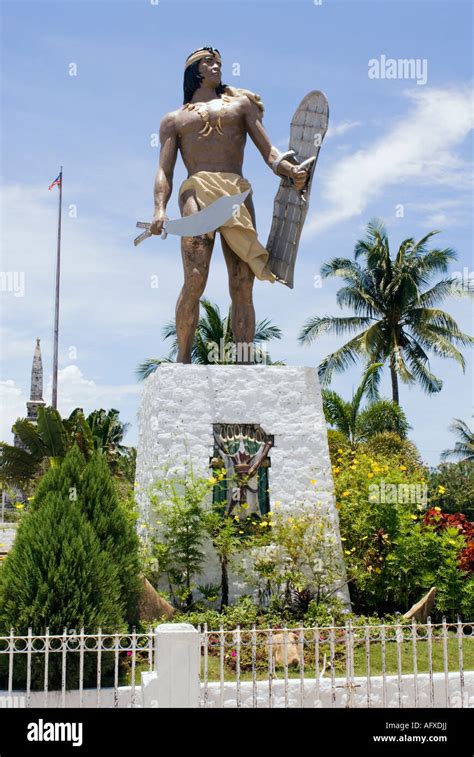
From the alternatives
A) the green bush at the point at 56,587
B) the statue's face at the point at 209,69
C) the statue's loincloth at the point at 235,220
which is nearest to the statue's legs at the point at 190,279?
the statue's loincloth at the point at 235,220

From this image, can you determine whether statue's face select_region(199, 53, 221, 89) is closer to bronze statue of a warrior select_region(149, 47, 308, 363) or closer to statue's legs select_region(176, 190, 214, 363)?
bronze statue of a warrior select_region(149, 47, 308, 363)

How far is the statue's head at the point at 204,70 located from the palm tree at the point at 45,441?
278 inches

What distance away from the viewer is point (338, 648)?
7312 mm

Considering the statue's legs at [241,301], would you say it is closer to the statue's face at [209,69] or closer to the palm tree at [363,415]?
the statue's face at [209,69]

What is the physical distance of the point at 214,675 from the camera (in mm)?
6559

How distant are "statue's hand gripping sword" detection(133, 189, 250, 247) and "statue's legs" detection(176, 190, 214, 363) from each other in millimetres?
231

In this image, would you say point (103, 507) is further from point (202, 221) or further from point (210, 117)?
point (210, 117)

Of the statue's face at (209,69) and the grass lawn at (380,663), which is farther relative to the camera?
the statue's face at (209,69)

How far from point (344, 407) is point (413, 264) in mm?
5571

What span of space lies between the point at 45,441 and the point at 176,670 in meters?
10.7

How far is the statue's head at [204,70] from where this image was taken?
9.05m

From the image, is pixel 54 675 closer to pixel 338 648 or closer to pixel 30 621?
pixel 30 621
